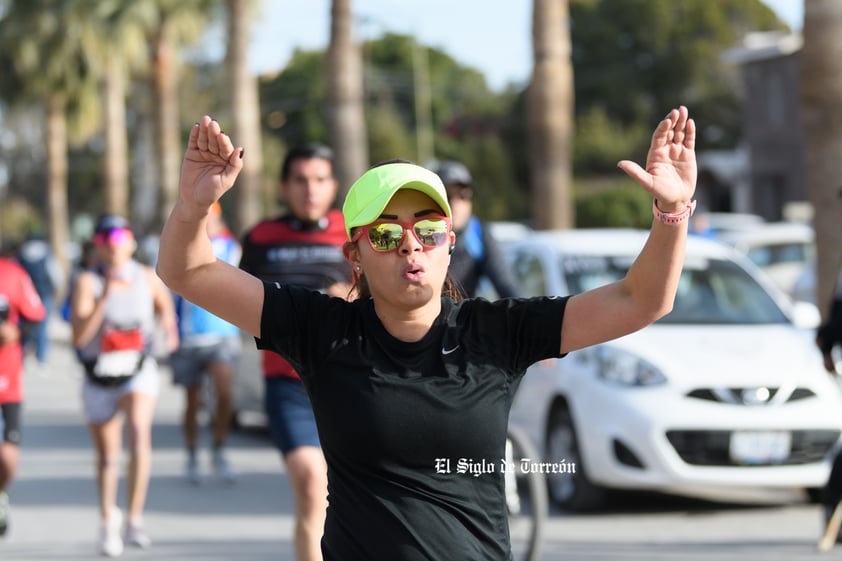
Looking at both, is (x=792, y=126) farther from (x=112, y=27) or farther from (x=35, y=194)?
(x=35, y=194)

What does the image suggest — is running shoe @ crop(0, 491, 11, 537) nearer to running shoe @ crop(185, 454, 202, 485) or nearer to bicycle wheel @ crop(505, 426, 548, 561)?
running shoe @ crop(185, 454, 202, 485)

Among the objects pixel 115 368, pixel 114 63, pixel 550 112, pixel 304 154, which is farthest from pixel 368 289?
pixel 114 63

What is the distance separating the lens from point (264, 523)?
31.0 ft

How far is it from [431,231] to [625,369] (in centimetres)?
579

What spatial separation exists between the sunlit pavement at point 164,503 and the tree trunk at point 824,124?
4233 mm

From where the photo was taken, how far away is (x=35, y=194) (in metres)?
87.4

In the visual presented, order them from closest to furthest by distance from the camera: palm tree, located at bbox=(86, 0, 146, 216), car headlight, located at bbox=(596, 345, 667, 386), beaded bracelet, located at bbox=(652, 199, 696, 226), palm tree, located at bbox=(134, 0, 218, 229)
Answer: beaded bracelet, located at bbox=(652, 199, 696, 226)
car headlight, located at bbox=(596, 345, 667, 386)
palm tree, located at bbox=(134, 0, 218, 229)
palm tree, located at bbox=(86, 0, 146, 216)

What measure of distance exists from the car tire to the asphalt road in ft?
0.33

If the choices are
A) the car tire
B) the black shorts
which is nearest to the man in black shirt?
the car tire

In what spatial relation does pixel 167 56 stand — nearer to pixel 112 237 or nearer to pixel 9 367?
pixel 9 367

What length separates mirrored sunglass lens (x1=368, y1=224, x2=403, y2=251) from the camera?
3449 mm

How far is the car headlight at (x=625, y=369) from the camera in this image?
899cm

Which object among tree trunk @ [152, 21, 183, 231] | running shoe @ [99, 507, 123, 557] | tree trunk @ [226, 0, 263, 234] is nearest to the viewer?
running shoe @ [99, 507, 123, 557]

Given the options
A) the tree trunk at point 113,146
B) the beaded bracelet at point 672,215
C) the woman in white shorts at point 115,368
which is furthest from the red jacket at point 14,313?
the tree trunk at point 113,146
